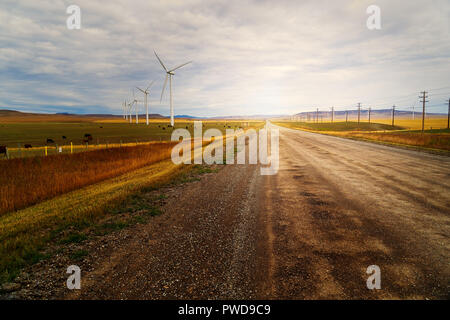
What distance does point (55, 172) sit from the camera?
14.1 m

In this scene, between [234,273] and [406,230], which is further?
[406,230]

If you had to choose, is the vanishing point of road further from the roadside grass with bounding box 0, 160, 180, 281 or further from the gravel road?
the roadside grass with bounding box 0, 160, 180, 281

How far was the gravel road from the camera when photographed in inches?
134

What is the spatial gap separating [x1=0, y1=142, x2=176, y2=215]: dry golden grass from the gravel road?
707 centimetres

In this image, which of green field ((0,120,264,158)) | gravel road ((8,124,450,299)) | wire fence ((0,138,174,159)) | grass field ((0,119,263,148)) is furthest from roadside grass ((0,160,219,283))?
grass field ((0,119,263,148))

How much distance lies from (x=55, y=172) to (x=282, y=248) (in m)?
15.5

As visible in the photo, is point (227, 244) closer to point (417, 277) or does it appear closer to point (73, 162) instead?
point (417, 277)

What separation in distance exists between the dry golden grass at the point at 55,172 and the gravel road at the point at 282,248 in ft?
23.2

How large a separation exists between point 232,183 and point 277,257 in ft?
20.0

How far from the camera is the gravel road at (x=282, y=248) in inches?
134
